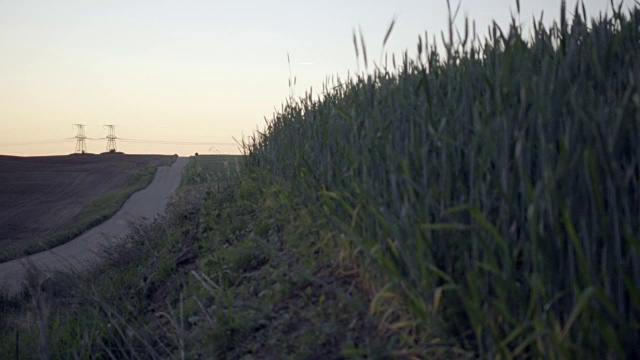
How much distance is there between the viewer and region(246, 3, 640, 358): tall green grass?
2.48 m

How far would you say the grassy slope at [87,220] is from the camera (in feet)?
74.5

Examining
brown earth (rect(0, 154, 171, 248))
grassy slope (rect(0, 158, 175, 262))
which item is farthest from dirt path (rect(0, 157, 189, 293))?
brown earth (rect(0, 154, 171, 248))

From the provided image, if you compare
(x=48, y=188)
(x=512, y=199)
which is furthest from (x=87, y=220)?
(x=512, y=199)

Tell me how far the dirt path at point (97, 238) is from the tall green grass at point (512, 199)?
4741mm

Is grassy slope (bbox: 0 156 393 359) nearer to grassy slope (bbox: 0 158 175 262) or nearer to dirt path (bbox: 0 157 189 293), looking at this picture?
dirt path (bbox: 0 157 189 293)

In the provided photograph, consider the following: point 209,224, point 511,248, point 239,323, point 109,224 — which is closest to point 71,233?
point 109,224

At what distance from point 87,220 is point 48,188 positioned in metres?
19.5

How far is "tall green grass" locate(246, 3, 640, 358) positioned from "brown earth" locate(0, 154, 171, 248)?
25.6 meters

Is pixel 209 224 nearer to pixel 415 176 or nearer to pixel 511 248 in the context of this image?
pixel 415 176

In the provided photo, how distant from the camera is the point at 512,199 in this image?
2.89m

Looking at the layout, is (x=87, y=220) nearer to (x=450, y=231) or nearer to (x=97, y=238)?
(x=97, y=238)

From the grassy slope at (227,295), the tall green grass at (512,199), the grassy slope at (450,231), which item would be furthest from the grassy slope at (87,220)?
the tall green grass at (512,199)

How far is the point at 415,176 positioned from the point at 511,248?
79 cm

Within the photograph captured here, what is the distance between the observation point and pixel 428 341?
302 centimetres
